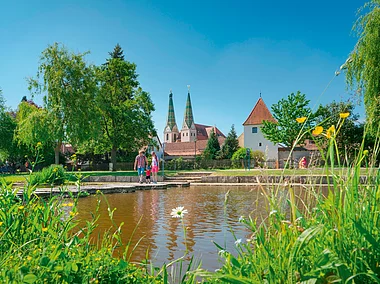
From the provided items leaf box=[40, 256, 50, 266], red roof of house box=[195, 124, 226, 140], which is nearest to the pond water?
leaf box=[40, 256, 50, 266]

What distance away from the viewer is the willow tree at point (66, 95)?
26.0 meters

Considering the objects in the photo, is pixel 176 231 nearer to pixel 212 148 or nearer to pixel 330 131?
pixel 330 131

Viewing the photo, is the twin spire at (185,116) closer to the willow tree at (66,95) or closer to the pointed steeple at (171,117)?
the pointed steeple at (171,117)

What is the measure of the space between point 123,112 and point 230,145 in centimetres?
2948

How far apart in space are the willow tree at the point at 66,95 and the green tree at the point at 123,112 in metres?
6.60

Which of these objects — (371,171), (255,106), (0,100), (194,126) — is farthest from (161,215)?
(194,126)

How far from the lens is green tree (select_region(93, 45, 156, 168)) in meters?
35.3

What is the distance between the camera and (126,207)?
876cm

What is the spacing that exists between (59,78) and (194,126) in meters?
94.3

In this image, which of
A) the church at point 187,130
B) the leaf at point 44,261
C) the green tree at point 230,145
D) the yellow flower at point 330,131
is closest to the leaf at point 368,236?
the yellow flower at point 330,131

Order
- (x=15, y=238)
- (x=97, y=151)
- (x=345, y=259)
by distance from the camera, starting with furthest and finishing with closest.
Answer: (x=97, y=151)
(x=15, y=238)
(x=345, y=259)

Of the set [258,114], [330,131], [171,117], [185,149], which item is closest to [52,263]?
[330,131]

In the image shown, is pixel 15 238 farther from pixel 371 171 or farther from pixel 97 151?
pixel 97 151

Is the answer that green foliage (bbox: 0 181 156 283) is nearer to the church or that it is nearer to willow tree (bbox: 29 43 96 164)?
willow tree (bbox: 29 43 96 164)
